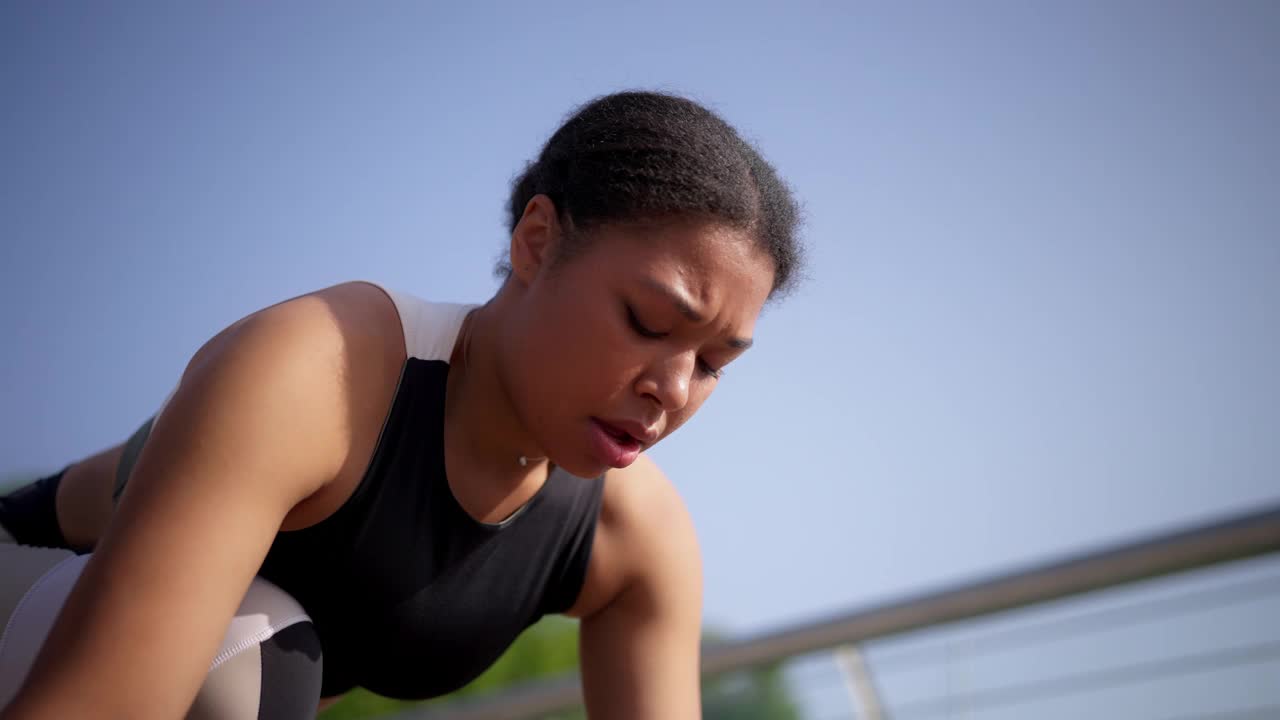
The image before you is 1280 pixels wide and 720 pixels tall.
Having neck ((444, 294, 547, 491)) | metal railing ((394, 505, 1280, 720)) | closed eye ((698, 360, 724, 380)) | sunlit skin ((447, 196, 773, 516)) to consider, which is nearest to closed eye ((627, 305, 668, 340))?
sunlit skin ((447, 196, 773, 516))

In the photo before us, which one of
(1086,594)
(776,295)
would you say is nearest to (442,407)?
(776,295)

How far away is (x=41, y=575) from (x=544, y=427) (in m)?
0.69

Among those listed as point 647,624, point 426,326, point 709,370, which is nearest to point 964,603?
point 647,624

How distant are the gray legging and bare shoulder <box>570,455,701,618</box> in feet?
1.58

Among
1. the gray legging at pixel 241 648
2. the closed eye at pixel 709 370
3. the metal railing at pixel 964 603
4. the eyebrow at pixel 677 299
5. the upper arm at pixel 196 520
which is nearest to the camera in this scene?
the upper arm at pixel 196 520

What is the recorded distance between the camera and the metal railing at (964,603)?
2.00 meters

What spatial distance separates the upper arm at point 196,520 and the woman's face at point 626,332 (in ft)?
0.89

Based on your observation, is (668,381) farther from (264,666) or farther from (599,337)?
(264,666)

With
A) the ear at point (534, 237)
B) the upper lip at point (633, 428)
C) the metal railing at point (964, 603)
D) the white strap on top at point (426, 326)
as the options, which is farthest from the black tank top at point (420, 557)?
the metal railing at point (964, 603)

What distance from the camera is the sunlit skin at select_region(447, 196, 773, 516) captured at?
134 cm

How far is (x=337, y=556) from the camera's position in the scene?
4.48ft

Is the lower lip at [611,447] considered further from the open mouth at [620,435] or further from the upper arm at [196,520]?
the upper arm at [196,520]

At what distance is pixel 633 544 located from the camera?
170cm

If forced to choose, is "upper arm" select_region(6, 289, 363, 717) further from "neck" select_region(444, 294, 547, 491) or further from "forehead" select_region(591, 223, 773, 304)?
"forehead" select_region(591, 223, 773, 304)
